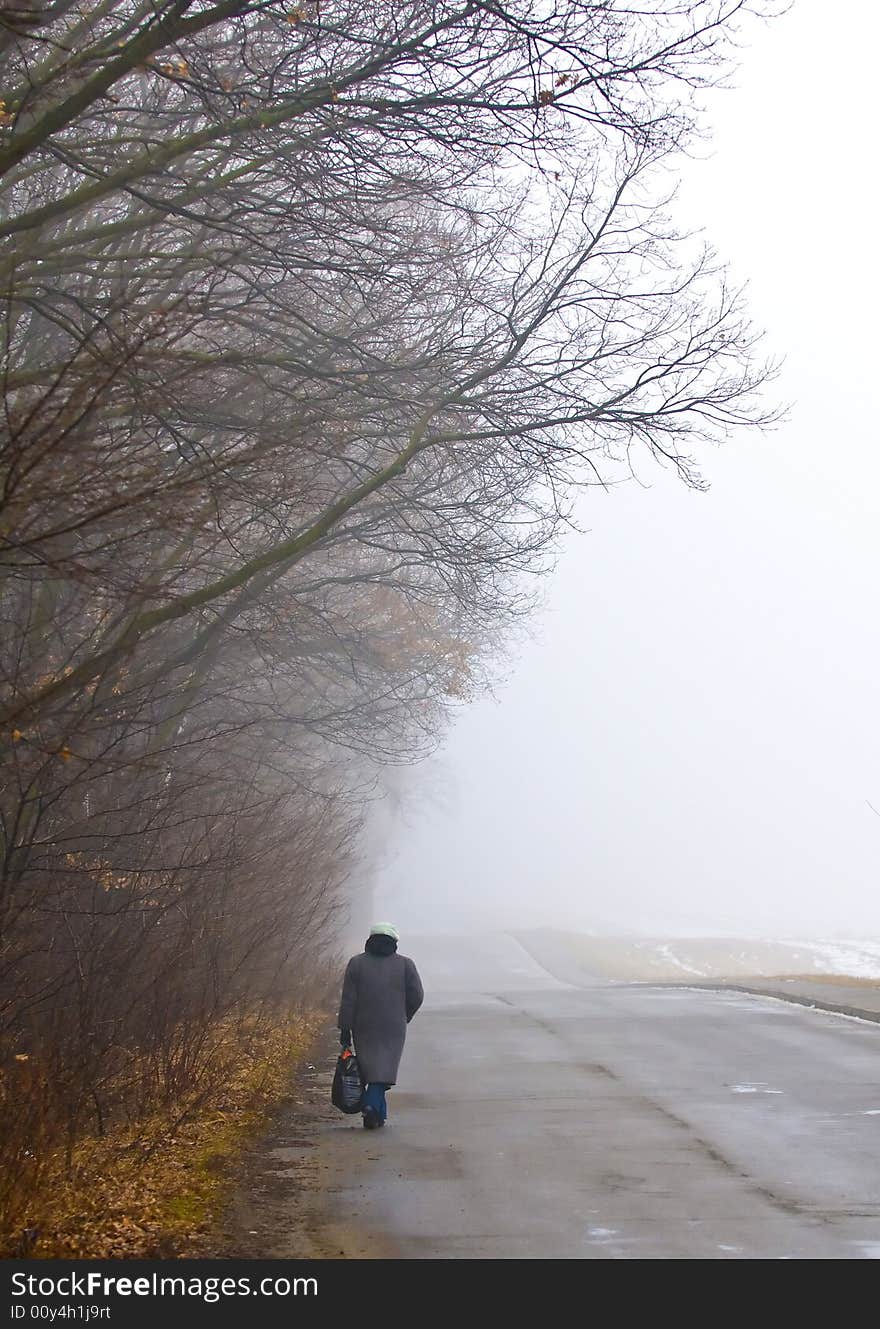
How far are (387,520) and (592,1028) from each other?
8.72 meters

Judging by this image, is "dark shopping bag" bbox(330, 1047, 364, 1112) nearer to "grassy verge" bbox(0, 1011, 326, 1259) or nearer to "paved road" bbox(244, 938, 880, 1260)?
"paved road" bbox(244, 938, 880, 1260)

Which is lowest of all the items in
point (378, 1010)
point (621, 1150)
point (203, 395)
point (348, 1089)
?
point (621, 1150)

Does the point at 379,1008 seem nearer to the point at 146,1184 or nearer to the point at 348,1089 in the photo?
the point at 348,1089

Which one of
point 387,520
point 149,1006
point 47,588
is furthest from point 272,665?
point 149,1006

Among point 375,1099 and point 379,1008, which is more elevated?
point 379,1008

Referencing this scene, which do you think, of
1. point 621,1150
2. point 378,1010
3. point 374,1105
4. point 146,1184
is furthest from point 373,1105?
point 146,1184

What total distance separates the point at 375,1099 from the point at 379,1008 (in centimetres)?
75

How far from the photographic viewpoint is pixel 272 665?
18469mm

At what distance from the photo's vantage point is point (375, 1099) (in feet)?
43.7

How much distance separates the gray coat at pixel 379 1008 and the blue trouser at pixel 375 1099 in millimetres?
52

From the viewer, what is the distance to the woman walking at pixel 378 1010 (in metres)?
13.3

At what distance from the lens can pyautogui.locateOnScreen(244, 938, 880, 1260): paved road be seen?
8625 millimetres

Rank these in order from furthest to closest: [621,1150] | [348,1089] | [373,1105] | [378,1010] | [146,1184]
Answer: [378,1010] → [348,1089] → [373,1105] → [621,1150] → [146,1184]

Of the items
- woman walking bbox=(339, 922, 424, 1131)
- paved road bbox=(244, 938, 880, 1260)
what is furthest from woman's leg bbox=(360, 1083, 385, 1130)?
paved road bbox=(244, 938, 880, 1260)
